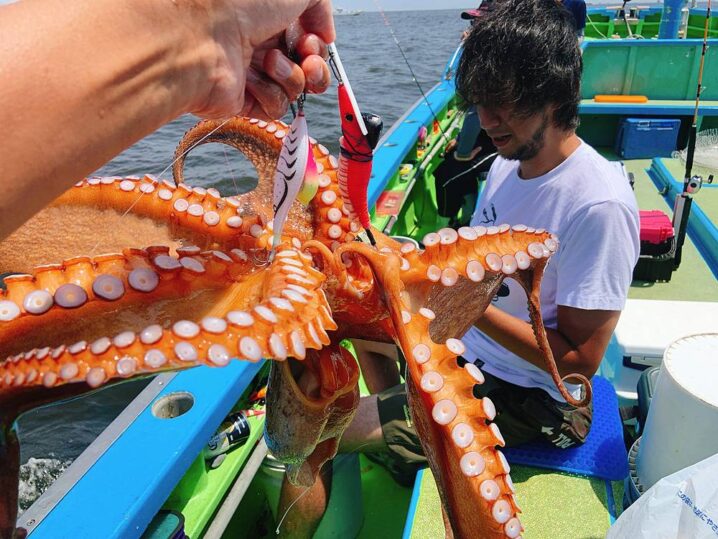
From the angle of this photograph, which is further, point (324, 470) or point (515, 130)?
point (324, 470)

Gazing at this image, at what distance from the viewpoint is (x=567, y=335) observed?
2.22m

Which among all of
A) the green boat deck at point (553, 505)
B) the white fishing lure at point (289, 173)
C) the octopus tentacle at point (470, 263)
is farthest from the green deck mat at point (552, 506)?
the white fishing lure at point (289, 173)

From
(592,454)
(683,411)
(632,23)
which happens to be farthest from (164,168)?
(632,23)

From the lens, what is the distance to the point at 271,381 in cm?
144

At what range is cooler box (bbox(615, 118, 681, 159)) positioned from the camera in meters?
7.26

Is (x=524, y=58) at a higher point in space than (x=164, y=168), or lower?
higher

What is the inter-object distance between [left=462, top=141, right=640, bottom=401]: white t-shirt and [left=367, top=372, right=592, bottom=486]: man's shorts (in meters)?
0.06

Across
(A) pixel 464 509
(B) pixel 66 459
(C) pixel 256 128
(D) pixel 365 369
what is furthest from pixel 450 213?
(A) pixel 464 509

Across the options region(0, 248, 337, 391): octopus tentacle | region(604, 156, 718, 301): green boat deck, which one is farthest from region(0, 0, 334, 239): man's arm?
region(604, 156, 718, 301): green boat deck

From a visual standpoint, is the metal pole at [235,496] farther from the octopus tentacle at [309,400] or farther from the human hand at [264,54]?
the human hand at [264,54]

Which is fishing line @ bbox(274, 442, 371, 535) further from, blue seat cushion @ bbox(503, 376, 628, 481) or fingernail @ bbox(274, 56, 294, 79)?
fingernail @ bbox(274, 56, 294, 79)

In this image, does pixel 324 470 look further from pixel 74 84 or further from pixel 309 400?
pixel 74 84

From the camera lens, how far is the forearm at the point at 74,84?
62 cm

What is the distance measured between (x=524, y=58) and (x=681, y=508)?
5.21 ft
